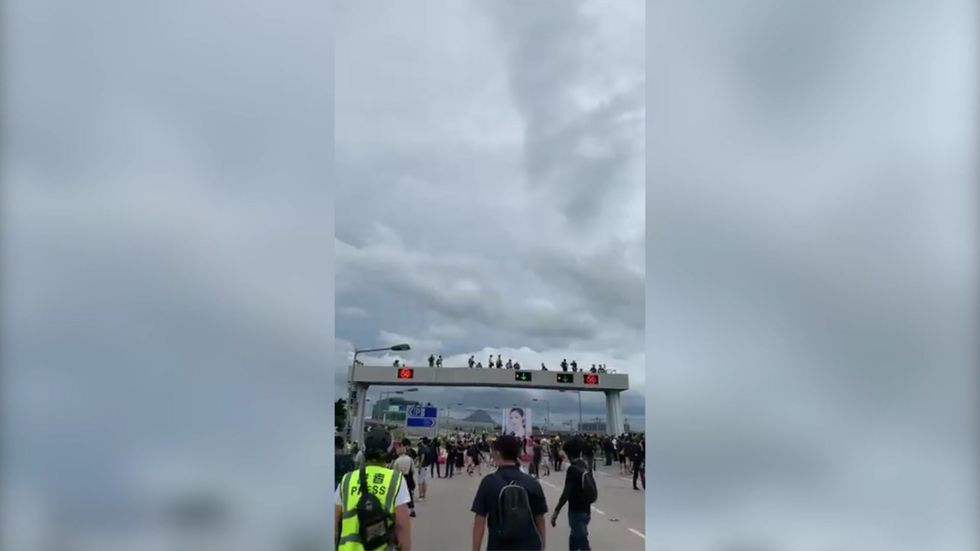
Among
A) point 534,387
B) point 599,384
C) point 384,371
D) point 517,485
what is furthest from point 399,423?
point 517,485

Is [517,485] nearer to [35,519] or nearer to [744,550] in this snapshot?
[744,550]

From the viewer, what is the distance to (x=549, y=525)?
1078 centimetres

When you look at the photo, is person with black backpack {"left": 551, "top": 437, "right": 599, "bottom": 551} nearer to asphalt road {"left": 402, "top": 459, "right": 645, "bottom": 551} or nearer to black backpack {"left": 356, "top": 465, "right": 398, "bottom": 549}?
asphalt road {"left": 402, "top": 459, "right": 645, "bottom": 551}

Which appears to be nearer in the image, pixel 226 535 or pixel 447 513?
pixel 226 535

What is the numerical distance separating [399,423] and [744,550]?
26.2m

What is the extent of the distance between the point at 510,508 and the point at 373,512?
925 mm

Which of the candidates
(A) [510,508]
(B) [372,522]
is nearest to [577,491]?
(A) [510,508]

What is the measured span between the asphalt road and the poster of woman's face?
5.22 metres

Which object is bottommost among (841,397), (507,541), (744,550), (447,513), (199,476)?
(447,513)

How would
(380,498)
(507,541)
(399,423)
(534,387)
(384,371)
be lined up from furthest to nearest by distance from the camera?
(534,387), (384,371), (399,423), (507,541), (380,498)

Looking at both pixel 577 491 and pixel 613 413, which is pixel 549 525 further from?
pixel 613 413

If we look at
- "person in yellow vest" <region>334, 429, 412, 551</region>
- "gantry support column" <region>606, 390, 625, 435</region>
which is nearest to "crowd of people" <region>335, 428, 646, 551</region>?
"person in yellow vest" <region>334, 429, 412, 551</region>

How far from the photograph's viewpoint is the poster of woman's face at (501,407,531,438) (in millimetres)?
26016

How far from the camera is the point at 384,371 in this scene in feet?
113
